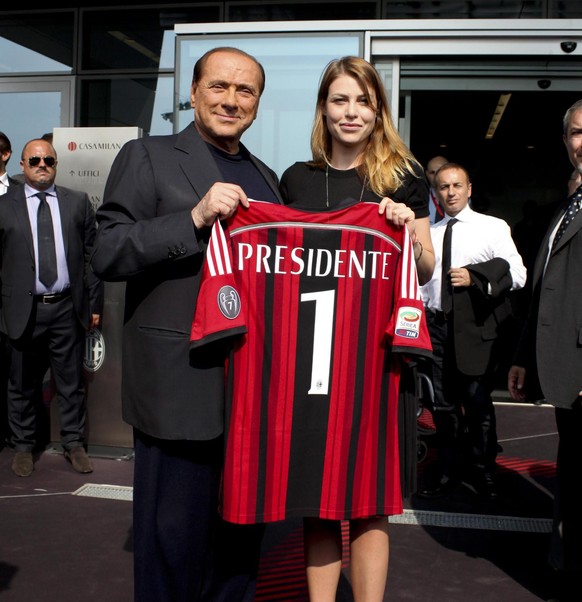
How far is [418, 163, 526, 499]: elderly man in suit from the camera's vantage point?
4.50 metres

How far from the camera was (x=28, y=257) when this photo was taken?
16.3 ft

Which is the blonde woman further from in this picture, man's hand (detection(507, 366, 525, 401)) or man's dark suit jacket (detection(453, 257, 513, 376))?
man's dark suit jacket (detection(453, 257, 513, 376))

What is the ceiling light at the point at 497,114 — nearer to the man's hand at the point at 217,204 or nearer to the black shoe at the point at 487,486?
the black shoe at the point at 487,486

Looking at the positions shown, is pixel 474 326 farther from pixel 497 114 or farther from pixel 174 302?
pixel 497 114

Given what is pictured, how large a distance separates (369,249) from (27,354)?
3.51m

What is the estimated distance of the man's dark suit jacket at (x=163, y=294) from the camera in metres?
2.20

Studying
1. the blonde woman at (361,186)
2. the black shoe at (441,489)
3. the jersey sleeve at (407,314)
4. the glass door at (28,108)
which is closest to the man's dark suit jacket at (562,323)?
the blonde woman at (361,186)

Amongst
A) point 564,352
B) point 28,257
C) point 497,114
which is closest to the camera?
point 564,352

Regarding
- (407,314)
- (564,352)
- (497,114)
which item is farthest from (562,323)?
(497,114)

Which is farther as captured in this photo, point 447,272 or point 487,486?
point 487,486

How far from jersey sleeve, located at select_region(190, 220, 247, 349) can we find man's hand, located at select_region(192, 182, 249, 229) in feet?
0.13

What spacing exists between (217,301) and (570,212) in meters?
1.59

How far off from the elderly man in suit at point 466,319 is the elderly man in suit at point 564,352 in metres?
1.15

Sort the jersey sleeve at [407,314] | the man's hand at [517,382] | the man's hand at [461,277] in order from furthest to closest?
1. the man's hand at [461,277]
2. the man's hand at [517,382]
3. the jersey sleeve at [407,314]
